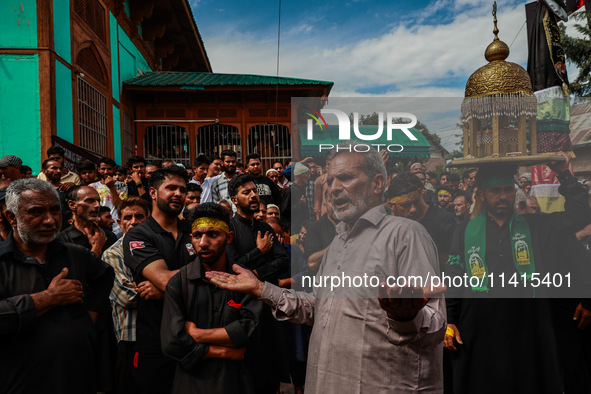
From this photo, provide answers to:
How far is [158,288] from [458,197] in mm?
1964

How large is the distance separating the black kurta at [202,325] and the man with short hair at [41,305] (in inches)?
18.5

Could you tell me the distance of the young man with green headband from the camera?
2.11 meters

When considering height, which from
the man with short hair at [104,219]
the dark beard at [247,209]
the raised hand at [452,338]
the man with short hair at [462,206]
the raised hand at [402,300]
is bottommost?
the raised hand at [452,338]

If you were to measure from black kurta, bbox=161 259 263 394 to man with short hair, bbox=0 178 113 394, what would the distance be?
0.47 meters

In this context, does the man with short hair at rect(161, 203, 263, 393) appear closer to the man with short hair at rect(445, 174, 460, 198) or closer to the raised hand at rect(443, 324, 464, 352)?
the raised hand at rect(443, 324, 464, 352)

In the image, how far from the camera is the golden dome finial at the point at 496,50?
2.67 m

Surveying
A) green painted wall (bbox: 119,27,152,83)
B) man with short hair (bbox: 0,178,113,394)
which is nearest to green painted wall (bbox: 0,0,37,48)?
green painted wall (bbox: 119,27,152,83)

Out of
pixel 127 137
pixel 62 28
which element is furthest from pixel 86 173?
pixel 127 137

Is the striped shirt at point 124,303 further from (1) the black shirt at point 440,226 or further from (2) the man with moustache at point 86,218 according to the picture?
(1) the black shirt at point 440,226

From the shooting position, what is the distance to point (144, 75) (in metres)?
14.2

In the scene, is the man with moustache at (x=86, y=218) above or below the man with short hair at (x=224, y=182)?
below

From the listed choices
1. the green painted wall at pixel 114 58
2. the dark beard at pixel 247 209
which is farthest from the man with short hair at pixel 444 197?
the green painted wall at pixel 114 58

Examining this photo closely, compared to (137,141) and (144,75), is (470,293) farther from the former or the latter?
(144,75)

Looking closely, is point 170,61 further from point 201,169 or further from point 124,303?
point 124,303
